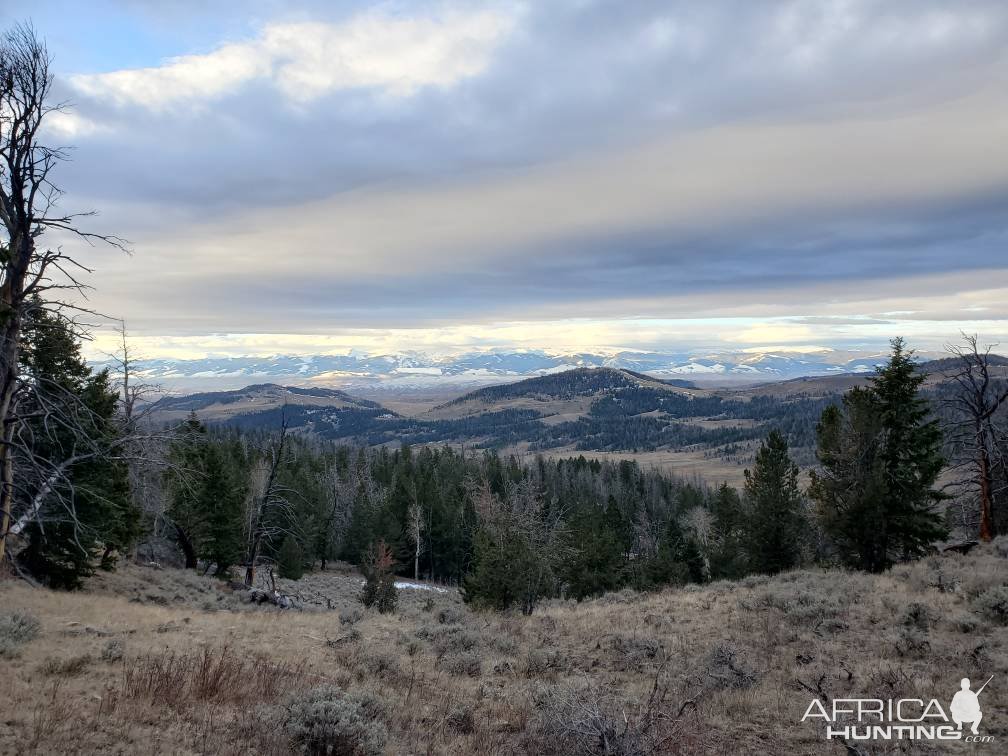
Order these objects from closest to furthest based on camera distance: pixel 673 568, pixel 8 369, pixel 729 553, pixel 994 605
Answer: pixel 8 369, pixel 994 605, pixel 673 568, pixel 729 553

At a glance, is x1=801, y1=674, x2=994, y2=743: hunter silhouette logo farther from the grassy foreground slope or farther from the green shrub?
the green shrub

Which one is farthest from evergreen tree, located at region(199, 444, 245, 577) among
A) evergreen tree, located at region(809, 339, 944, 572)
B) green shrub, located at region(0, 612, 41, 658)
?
evergreen tree, located at region(809, 339, 944, 572)

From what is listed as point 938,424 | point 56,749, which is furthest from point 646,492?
point 56,749

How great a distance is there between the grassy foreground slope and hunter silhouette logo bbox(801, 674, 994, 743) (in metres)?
0.25

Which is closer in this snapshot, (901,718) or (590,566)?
(901,718)

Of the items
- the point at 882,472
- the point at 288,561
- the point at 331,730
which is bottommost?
the point at 288,561

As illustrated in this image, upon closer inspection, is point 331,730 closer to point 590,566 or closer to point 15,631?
point 15,631

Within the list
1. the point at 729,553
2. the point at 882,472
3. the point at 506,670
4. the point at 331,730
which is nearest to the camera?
the point at 331,730

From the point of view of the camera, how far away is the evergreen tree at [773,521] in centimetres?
3269

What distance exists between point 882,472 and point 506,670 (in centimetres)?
2003

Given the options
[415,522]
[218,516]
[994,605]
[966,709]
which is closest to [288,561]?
[218,516]

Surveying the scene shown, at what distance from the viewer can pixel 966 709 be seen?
27.1 ft

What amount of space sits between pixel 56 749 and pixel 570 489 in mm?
89525

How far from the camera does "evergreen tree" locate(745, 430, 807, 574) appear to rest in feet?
107
